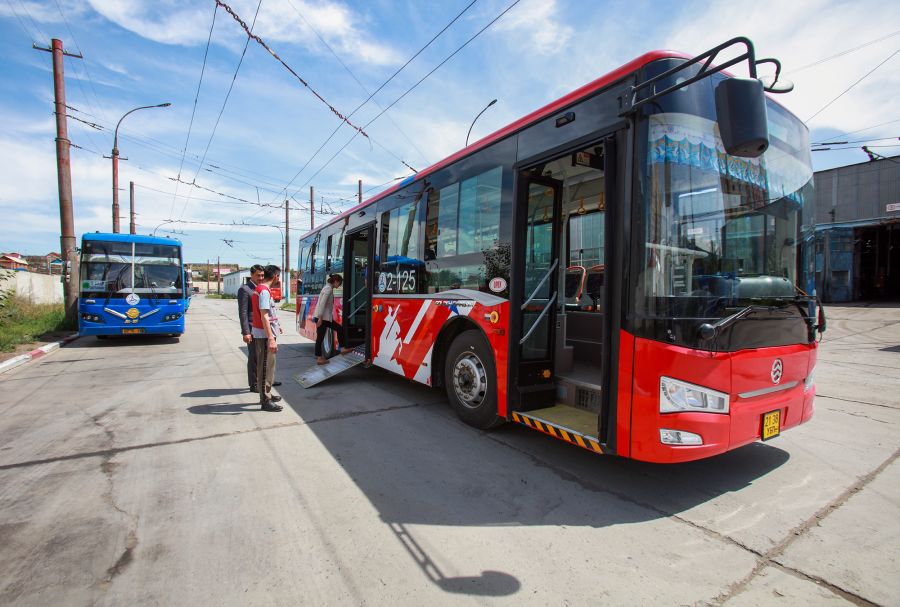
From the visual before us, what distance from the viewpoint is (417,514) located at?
3082 millimetres

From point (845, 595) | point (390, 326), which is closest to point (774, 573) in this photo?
point (845, 595)

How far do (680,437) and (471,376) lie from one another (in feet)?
7.47

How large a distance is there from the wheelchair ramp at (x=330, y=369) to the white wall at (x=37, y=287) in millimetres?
18745

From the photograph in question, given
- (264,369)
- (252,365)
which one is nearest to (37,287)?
(252,365)

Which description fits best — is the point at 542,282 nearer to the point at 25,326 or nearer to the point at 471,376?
the point at 471,376

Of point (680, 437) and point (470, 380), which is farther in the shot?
point (470, 380)

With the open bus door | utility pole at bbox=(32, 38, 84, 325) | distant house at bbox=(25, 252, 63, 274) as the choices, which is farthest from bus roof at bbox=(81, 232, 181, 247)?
distant house at bbox=(25, 252, 63, 274)

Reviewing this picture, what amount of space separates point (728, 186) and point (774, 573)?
2477mm

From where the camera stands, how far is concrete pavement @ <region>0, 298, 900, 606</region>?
234 cm

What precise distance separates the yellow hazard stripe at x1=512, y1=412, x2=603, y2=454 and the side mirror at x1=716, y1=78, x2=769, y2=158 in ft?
7.18

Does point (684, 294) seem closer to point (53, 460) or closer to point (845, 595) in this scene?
point (845, 595)

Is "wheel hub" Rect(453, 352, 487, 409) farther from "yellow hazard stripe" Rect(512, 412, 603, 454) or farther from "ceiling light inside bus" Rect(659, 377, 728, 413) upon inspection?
"ceiling light inside bus" Rect(659, 377, 728, 413)

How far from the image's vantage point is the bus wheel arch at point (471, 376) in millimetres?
4547

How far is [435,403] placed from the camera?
20.0ft
